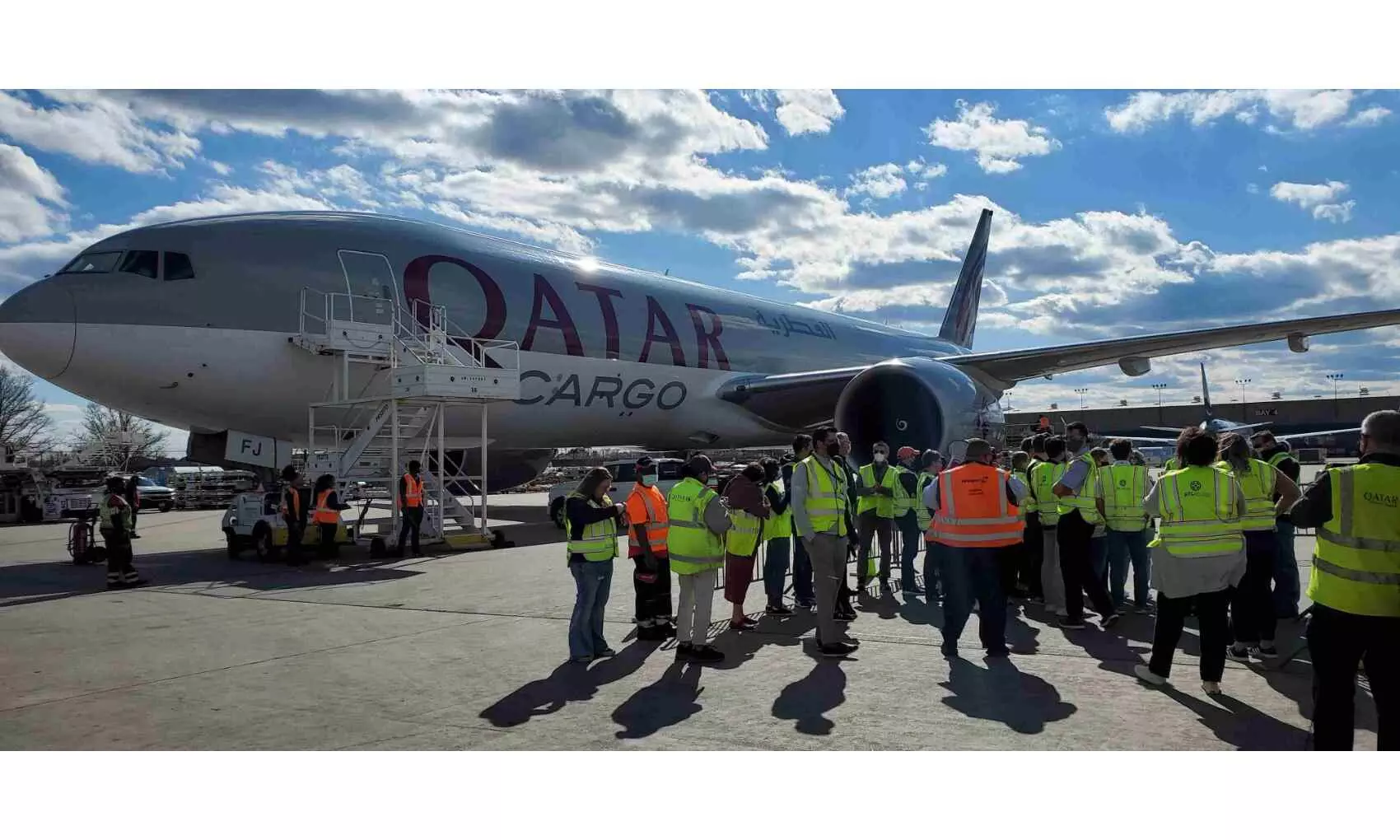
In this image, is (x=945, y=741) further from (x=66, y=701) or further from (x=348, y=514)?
(x=348, y=514)

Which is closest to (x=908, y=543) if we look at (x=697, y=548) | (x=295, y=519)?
(x=697, y=548)

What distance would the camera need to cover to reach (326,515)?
11828 mm

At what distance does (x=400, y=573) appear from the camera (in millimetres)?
10281

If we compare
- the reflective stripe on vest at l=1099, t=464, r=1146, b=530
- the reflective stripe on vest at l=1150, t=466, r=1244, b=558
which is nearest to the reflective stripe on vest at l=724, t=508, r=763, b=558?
the reflective stripe on vest at l=1099, t=464, r=1146, b=530

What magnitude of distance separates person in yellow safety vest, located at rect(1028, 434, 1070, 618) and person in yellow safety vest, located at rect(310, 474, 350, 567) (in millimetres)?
8448

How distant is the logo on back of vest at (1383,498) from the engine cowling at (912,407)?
9.01m

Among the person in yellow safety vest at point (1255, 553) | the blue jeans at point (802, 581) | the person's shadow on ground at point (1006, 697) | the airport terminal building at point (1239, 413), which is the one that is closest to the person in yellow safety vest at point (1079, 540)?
the person in yellow safety vest at point (1255, 553)

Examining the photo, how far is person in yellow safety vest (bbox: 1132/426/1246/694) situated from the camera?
4.98m

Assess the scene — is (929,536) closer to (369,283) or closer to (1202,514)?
(1202,514)

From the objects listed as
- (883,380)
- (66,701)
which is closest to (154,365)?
(66,701)

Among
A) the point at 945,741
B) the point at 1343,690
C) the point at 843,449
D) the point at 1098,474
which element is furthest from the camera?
the point at 843,449

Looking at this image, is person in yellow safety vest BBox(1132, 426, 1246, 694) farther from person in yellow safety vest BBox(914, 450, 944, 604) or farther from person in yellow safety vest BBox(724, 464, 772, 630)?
person in yellow safety vest BBox(724, 464, 772, 630)

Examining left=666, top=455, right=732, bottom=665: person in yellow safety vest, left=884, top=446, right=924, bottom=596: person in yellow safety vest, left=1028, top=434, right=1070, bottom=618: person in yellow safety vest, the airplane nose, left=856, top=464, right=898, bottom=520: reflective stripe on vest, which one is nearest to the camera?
left=666, top=455, right=732, bottom=665: person in yellow safety vest

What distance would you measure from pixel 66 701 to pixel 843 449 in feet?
18.8
